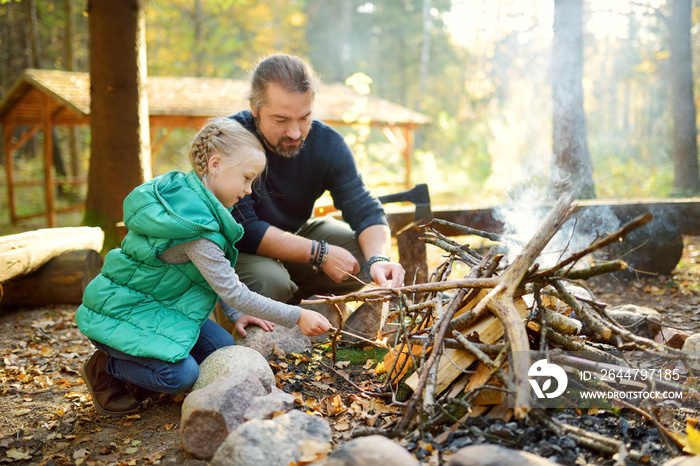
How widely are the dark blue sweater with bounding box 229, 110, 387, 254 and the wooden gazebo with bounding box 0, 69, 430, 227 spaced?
19.3ft

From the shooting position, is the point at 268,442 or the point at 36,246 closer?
the point at 268,442

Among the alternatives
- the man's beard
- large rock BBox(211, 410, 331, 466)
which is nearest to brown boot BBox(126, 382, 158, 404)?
large rock BBox(211, 410, 331, 466)

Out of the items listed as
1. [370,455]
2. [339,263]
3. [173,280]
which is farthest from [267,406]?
[339,263]

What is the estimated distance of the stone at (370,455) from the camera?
60.3 inches

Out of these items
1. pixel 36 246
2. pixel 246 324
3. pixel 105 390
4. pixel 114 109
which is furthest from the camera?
pixel 114 109

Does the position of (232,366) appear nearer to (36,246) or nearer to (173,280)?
(173,280)

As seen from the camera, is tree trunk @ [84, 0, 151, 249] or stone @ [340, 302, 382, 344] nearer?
stone @ [340, 302, 382, 344]

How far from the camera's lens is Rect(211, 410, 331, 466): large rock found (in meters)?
1.74

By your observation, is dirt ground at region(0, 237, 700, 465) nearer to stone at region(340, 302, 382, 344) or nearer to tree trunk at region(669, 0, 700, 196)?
stone at region(340, 302, 382, 344)

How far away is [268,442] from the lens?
1.78 metres

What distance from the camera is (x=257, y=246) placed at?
3.27 metres

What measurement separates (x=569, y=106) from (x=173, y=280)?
5267mm

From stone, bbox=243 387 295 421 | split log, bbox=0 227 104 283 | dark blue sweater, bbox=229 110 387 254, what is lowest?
stone, bbox=243 387 295 421

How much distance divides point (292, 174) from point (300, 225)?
0.46m
